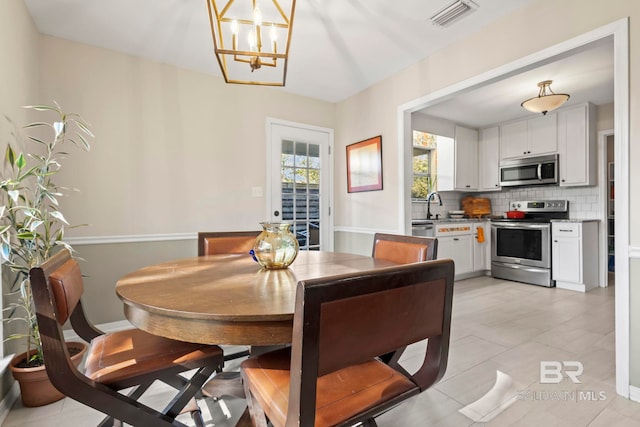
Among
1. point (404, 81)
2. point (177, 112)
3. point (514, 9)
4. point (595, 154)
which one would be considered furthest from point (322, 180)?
point (595, 154)

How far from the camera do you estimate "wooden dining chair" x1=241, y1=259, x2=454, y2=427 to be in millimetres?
676

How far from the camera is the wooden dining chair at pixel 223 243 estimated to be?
7.09ft

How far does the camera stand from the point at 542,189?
4832 mm

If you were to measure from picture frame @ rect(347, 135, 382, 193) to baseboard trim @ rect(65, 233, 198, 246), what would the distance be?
1965 millimetres

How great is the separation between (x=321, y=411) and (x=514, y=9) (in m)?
2.85

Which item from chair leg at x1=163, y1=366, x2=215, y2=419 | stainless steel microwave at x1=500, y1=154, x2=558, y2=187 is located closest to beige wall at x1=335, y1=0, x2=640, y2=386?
stainless steel microwave at x1=500, y1=154, x2=558, y2=187

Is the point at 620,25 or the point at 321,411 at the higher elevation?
the point at 620,25

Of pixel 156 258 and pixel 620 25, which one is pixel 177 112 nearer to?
pixel 156 258

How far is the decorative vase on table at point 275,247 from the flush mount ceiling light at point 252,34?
30.9 inches

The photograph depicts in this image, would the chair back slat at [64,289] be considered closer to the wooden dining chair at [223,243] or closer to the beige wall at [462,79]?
the wooden dining chair at [223,243]

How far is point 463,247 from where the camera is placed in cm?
469

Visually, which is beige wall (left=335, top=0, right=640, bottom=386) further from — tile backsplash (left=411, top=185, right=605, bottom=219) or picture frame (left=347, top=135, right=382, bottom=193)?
tile backsplash (left=411, top=185, right=605, bottom=219)

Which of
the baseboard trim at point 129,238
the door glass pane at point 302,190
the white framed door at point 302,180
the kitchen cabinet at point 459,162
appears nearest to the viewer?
the baseboard trim at point 129,238

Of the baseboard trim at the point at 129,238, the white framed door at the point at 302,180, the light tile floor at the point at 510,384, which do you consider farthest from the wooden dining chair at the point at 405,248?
the baseboard trim at the point at 129,238
